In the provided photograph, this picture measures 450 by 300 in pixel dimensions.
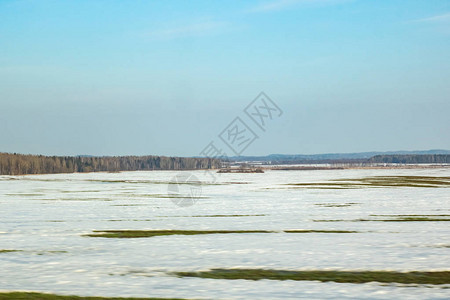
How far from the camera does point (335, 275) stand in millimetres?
14242

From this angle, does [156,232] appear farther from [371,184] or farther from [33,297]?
[371,184]

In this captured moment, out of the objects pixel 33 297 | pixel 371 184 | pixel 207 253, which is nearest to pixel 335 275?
pixel 207 253

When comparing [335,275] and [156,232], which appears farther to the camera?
[156,232]

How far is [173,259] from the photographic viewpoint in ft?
55.0

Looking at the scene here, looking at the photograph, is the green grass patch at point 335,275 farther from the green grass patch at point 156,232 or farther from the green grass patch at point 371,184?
the green grass patch at point 371,184

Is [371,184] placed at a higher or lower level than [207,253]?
lower

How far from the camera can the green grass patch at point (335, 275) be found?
13.6 metres

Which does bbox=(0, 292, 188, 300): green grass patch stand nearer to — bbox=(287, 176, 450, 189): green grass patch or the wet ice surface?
the wet ice surface

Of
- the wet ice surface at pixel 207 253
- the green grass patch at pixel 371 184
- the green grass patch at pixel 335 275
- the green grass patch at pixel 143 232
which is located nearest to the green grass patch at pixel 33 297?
the wet ice surface at pixel 207 253

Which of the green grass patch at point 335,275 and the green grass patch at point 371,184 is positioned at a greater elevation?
the green grass patch at point 335,275

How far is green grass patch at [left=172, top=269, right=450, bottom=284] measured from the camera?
44.7 feet

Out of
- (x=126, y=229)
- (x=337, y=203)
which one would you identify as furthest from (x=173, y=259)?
(x=337, y=203)

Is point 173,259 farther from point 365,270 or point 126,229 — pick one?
point 126,229

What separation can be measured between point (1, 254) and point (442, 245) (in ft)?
44.7
